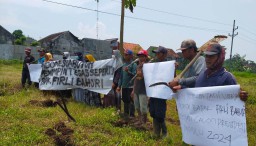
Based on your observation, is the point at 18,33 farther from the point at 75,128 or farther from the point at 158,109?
the point at 158,109

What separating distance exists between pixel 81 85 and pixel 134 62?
2.37 m

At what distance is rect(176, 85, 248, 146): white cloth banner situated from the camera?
3.30 metres

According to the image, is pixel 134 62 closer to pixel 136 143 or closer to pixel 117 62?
pixel 117 62

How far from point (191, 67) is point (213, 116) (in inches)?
38.1

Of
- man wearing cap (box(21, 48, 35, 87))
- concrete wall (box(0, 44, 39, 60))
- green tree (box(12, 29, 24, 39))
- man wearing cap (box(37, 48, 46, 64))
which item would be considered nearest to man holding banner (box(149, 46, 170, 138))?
man wearing cap (box(37, 48, 46, 64))

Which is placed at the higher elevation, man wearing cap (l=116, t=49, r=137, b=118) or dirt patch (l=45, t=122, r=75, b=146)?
man wearing cap (l=116, t=49, r=137, b=118)

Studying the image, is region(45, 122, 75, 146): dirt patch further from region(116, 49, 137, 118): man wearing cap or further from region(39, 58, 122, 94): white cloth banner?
region(39, 58, 122, 94): white cloth banner

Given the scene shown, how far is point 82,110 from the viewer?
8086 millimetres

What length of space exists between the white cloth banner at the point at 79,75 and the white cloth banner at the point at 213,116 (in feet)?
14.6

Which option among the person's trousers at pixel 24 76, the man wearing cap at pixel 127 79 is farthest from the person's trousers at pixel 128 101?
the person's trousers at pixel 24 76

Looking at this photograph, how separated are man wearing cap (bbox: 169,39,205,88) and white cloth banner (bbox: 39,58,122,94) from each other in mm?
3958

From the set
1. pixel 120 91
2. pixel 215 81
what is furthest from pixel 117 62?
pixel 215 81

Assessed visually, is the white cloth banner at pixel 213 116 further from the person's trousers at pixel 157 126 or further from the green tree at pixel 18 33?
the green tree at pixel 18 33

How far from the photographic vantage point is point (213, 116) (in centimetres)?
352
